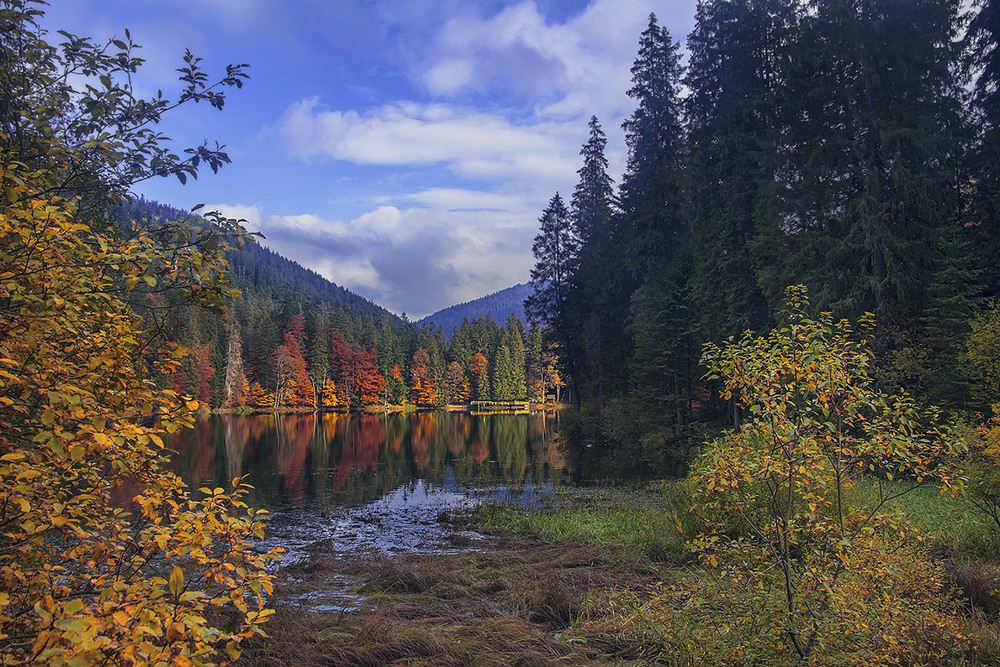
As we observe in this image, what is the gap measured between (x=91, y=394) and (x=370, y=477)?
21088 millimetres

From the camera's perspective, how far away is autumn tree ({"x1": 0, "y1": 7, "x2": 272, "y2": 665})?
6.72ft

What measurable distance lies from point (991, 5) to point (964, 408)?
13.0 meters

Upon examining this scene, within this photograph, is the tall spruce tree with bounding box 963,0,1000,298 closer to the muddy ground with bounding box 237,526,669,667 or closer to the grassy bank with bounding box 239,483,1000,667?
the grassy bank with bounding box 239,483,1000,667

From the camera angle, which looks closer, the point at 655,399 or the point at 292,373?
the point at 655,399

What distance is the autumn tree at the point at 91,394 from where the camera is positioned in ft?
6.72

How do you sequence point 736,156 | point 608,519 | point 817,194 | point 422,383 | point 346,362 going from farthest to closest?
point 422,383 < point 346,362 < point 736,156 < point 817,194 < point 608,519

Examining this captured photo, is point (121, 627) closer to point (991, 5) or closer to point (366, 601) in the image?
point (366, 601)

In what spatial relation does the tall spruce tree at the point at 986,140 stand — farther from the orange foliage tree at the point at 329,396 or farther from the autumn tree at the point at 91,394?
the orange foliage tree at the point at 329,396

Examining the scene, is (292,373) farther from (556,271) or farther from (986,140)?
(986,140)

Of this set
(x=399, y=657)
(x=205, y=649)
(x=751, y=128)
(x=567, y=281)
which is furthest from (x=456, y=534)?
(x=567, y=281)

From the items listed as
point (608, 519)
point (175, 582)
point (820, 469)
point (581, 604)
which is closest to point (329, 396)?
point (608, 519)

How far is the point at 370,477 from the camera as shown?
22.3m

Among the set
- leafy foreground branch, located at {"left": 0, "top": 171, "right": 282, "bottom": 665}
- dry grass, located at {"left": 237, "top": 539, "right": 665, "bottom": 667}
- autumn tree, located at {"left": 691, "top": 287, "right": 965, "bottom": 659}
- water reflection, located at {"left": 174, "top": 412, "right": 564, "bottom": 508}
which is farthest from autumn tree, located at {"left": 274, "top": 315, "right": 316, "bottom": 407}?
autumn tree, located at {"left": 691, "top": 287, "right": 965, "bottom": 659}

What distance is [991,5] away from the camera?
1691cm
